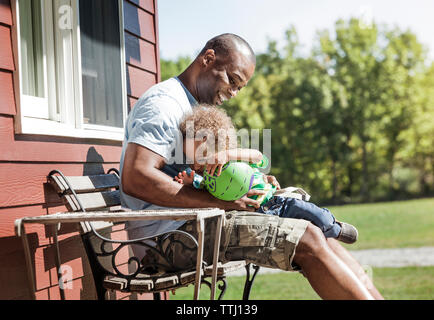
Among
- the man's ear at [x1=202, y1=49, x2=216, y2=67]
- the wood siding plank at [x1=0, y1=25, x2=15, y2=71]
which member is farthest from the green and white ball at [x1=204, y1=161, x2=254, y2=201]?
the wood siding plank at [x1=0, y1=25, x2=15, y2=71]

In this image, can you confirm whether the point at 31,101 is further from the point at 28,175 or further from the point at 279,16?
the point at 279,16

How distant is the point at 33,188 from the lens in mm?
2492

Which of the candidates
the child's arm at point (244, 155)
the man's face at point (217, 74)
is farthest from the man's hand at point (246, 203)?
the man's face at point (217, 74)

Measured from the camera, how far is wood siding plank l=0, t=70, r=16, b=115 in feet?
7.57

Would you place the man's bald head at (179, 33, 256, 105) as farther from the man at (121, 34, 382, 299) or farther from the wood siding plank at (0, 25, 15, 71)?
the wood siding plank at (0, 25, 15, 71)

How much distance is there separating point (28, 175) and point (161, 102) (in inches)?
28.0

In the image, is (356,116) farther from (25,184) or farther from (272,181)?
(25,184)

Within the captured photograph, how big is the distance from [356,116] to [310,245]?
101 ft

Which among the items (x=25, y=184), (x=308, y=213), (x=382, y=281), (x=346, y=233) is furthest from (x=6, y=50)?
(x=382, y=281)

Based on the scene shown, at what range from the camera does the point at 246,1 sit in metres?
40.8

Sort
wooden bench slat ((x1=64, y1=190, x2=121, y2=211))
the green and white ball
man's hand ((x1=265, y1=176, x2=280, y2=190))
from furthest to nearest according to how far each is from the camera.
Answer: man's hand ((x1=265, y1=176, x2=280, y2=190)) < wooden bench slat ((x1=64, y1=190, x2=121, y2=211)) < the green and white ball

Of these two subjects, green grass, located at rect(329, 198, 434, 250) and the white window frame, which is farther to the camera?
green grass, located at rect(329, 198, 434, 250)

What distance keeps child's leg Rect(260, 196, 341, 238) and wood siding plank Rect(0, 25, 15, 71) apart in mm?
1319

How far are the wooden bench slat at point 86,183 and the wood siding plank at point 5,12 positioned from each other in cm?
74
